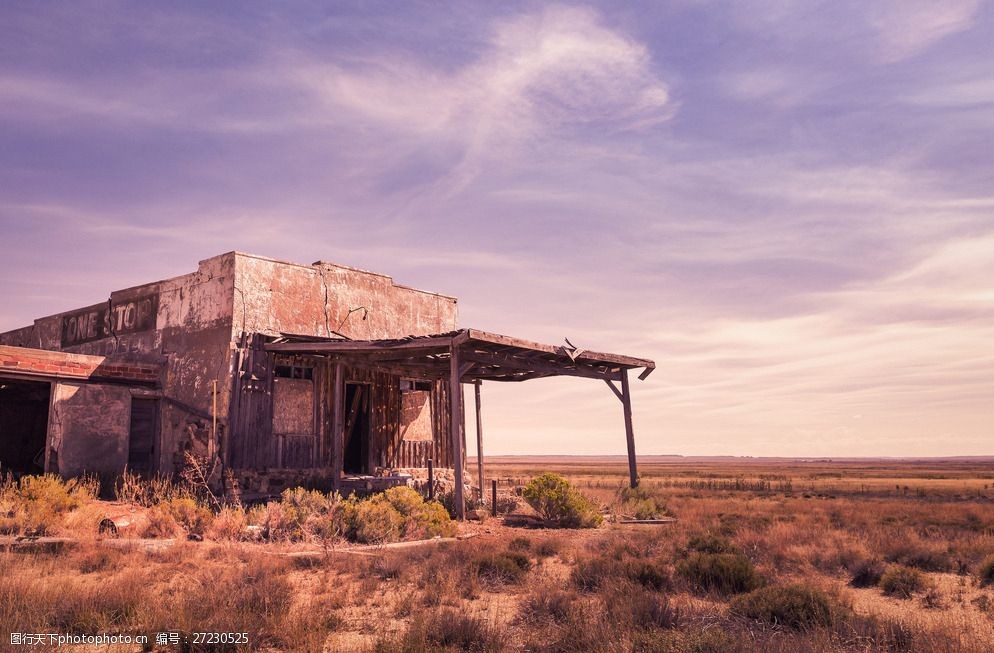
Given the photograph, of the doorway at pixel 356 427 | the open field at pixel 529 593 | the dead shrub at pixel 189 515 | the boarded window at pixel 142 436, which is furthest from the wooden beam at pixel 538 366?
the boarded window at pixel 142 436

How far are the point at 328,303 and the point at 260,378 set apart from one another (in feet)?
9.03

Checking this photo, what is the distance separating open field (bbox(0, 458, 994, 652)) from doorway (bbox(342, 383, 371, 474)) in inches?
250

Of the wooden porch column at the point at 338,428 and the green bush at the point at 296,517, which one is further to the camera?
the wooden porch column at the point at 338,428

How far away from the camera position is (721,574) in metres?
8.45

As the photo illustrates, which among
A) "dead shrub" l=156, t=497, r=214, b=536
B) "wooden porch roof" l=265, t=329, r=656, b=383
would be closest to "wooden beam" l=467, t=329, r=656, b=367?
"wooden porch roof" l=265, t=329, r=656, b=383

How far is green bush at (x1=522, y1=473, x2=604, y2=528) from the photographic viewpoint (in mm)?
15336

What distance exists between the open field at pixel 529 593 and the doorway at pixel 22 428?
893cm

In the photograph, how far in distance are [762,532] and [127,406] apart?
13918mm

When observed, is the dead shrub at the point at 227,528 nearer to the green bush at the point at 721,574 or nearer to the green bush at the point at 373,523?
the green bush at the point at 373,523

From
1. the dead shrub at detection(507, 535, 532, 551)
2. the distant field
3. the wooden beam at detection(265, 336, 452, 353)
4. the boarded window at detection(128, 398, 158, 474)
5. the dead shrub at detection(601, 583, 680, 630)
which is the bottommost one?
the distant field

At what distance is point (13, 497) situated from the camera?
11766mm

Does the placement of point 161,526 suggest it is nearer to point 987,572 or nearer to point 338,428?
point 338,428

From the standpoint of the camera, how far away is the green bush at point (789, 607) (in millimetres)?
6539

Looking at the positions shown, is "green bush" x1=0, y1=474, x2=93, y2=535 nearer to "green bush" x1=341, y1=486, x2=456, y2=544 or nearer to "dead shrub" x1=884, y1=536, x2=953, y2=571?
"green bush" x1=341, y1=486, x2=456, y2=544
